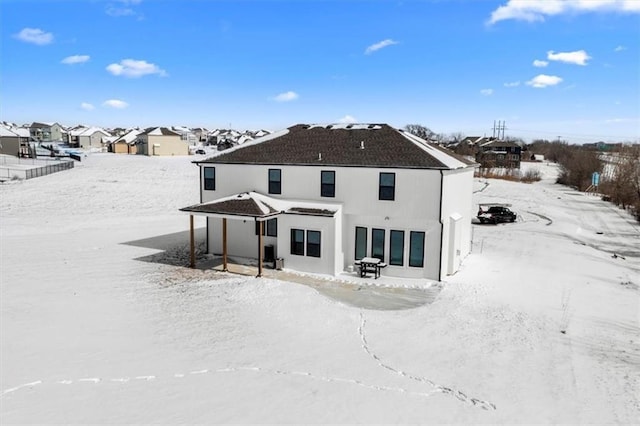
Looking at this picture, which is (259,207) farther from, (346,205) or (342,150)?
(342,150)

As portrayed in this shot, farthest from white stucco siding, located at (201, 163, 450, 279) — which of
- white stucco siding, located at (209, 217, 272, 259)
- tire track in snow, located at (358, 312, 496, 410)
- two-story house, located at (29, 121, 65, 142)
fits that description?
two-story house, located at (29, 121, 65, 142)

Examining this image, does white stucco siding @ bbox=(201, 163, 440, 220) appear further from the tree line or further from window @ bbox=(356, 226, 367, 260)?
the tree line

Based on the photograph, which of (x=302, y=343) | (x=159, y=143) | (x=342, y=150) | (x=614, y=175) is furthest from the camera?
(x=159, y=143)

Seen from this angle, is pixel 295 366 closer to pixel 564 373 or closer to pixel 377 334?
pixel 377 334

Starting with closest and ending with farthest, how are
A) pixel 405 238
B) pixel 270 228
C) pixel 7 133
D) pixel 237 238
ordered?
pixel 405 238 → pixel 270 228 → pixel 237 238 → pixel 7 133

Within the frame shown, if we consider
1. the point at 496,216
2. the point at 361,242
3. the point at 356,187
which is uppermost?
the point at 356,187

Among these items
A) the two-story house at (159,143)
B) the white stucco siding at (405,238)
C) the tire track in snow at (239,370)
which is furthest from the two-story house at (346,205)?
the two-story house at (159,143)

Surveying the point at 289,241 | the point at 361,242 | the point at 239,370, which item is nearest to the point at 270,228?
the point at 289,241

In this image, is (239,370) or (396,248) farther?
(396,248)
